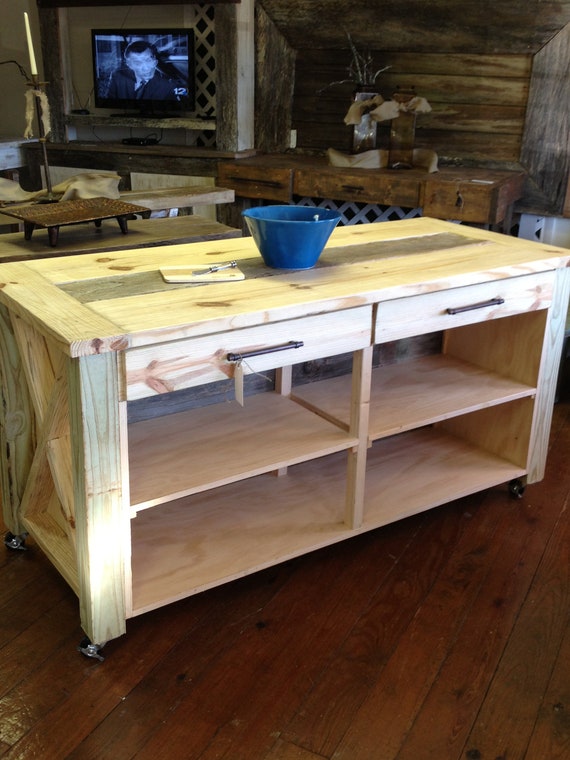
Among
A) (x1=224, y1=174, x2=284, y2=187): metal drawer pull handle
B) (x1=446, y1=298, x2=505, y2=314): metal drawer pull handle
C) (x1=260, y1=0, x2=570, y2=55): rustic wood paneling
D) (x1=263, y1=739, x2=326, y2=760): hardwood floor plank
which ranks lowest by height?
(x1=263, y1=739, x2=326, y2=760): hardwood floor plank

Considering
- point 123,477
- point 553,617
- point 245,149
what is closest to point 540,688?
point 553,617

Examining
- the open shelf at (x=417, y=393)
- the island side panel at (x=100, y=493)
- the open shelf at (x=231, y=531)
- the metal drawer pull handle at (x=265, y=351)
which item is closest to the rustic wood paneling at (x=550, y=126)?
the open shelf at (x=417, y=393)

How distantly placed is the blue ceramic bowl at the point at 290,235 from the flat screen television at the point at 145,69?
3225 millimetres

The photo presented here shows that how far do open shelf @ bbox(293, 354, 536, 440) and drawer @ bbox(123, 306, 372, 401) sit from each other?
30 centimetres

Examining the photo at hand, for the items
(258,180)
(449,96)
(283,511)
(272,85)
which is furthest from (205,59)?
(283,511)

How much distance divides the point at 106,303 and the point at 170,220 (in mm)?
1456

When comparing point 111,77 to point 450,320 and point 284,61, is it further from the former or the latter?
point 450,320

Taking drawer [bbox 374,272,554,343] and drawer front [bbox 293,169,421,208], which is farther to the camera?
drawer front [bbox 293,169,421,208]

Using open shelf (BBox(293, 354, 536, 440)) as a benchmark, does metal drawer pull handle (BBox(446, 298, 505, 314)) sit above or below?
above

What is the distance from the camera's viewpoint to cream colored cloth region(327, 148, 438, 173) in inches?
156

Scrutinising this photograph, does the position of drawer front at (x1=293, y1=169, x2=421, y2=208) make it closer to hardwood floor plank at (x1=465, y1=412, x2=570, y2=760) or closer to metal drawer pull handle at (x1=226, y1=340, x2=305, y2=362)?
hardwood floor plank at (x1=465, y1=412, x2=570, y2=760)

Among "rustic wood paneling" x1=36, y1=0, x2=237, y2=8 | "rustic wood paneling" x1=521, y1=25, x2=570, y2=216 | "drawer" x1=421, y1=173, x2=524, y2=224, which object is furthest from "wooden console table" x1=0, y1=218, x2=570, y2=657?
"rustic wood paneling" x1=36, y1=0, x2=237, y2=8

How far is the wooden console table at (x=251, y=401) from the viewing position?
1.51m

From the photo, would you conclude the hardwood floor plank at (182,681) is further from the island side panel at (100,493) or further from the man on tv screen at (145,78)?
the man on tv screen at (145,78)
